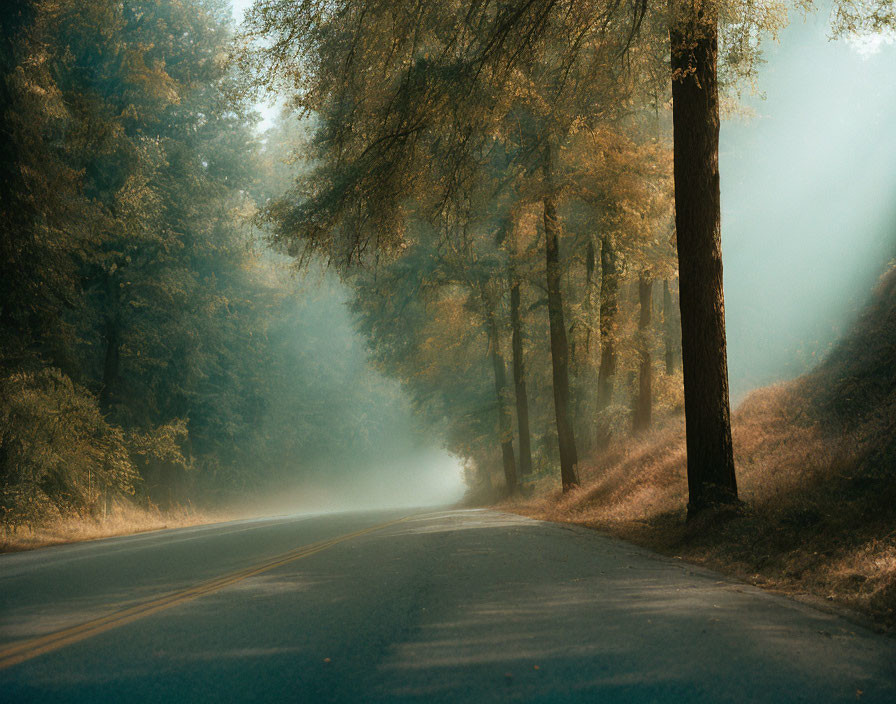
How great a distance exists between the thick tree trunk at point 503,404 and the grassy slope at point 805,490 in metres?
9.79

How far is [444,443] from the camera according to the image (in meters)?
43.4

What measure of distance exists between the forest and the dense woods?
0.08 metres

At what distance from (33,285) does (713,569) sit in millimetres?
13011

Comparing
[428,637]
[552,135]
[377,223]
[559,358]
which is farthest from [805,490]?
[559,358]

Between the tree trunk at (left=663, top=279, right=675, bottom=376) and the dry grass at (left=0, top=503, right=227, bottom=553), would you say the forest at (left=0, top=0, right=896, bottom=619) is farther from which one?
the dry grass at (left=0, top=503, right=227, bottom=553)

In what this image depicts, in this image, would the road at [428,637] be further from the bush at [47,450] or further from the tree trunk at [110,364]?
the tree trunk at [110,364]

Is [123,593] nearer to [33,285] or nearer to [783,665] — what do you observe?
[783,665]

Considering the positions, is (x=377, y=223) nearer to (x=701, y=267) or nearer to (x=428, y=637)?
(x=701, y=267)

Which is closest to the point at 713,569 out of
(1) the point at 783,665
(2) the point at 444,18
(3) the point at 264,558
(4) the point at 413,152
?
(1) the point at 783,665

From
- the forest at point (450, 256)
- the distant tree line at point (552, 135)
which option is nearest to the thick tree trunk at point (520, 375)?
the forest at point (450, 256)

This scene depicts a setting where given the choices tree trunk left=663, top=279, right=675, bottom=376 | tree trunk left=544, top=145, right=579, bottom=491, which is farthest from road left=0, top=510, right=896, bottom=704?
tree trunk left=663, top=279, right=675, bottom=376

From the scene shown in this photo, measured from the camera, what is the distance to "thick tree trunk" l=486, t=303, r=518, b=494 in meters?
28.4

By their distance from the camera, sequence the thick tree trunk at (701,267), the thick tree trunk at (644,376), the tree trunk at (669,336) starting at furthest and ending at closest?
the tree trunk at (669,336) < the thick tree trunk at (644,376) < the thick tree trunk at (701,267)

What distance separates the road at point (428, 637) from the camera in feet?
12.8
